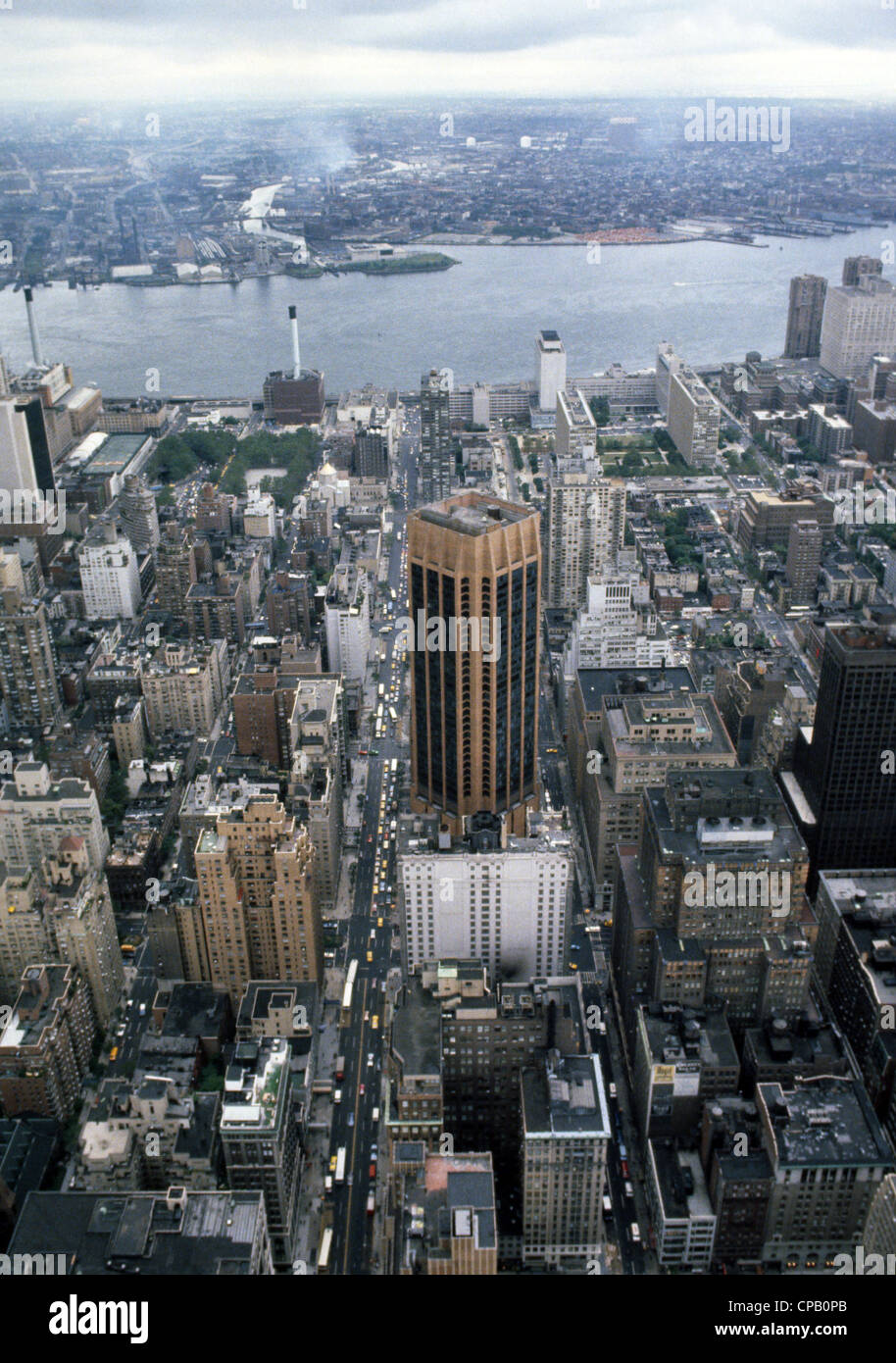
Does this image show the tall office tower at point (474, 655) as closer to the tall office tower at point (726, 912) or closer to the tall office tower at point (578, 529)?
the tall office tower at point (726, 912)

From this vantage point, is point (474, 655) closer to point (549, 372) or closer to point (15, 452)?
point (15, 452)

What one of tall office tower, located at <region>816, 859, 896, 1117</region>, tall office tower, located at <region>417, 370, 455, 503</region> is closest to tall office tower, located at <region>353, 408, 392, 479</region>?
tall office tower, located at <region>417, 370, 455, 503</region>

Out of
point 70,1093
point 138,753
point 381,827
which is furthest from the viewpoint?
point 138,753

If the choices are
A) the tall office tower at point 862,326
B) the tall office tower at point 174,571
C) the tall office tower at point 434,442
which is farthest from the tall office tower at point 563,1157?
the tall office tower at point 862,326
